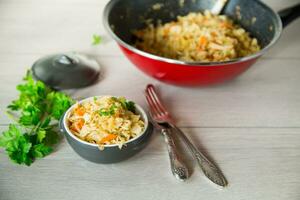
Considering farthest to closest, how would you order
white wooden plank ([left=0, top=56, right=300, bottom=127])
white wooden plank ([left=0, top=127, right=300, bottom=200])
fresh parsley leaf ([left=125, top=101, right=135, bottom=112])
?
1. white wooden plank ([left=0, top=56, right=300, bottom=127])
2. fresh parsley leaf ([left=125, top=101, right=135, bottom=112])
3. white wooden plank ([left=0, top=127, right=300, bottom=200])

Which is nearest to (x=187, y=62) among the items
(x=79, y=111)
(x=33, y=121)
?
(x=79, y=111)

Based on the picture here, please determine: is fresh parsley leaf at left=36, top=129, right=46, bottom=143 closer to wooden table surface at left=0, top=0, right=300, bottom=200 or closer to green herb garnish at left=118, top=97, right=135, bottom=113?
wooden table surface at left=0, top=0, right=300, bottom=200

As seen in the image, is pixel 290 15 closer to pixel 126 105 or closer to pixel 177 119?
pixel 177 119

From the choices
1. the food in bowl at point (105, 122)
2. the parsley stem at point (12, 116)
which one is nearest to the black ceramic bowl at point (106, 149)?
the food in bowl at point (105, 122)

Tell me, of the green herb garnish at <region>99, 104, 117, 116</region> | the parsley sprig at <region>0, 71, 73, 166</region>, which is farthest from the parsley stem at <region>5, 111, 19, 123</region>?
the green herb garnish at <region>99, 104, 117, 116</region>

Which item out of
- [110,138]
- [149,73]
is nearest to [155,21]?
[149,73]

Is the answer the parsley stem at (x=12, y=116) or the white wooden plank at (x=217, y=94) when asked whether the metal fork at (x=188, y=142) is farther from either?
the parsley stem at (x=12, y=116)
